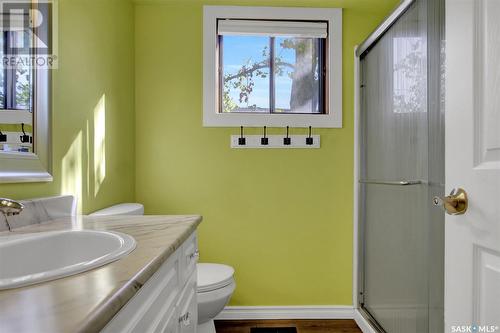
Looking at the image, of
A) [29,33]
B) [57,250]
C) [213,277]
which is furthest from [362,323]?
[29,33]

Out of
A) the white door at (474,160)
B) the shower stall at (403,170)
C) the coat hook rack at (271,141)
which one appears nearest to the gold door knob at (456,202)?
the white door at (474,160)

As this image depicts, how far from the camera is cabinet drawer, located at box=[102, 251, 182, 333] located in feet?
1.89

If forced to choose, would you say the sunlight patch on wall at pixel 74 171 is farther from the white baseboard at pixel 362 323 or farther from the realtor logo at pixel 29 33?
the white baseboard at pixel 362 323

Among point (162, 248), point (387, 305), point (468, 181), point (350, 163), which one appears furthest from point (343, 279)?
point (162, 248)

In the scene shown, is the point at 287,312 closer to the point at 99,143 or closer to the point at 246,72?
the point at 99,143

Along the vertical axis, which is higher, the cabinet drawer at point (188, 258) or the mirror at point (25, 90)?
the mirror at point (25, 90)

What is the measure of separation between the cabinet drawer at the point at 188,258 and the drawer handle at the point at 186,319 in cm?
12

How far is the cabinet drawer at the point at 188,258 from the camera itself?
3.40 ft

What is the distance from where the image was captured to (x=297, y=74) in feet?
7.43

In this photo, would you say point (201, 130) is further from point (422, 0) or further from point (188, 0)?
point (422, 0)

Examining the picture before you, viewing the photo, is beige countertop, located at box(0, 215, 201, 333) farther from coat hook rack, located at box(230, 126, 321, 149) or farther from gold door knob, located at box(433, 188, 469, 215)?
coat hook rack, located at box(230, 126, 321, 149)

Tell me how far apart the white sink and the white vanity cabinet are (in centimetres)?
11

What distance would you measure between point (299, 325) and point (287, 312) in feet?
0.39

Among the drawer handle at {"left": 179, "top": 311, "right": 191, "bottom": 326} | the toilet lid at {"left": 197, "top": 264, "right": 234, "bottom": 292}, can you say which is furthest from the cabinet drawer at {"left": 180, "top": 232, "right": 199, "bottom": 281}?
the toilet lid at {"left": 197, "top": 264, "right": 234, "bottom": 292}
